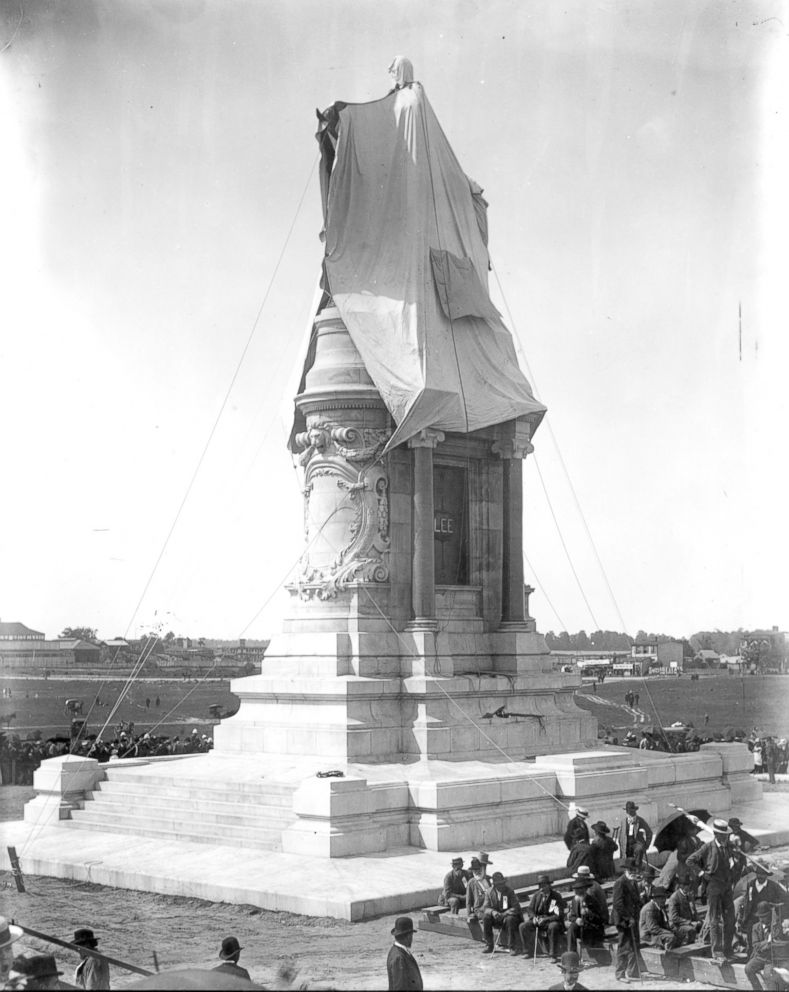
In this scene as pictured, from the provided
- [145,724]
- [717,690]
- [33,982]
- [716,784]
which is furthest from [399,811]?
[717,690]

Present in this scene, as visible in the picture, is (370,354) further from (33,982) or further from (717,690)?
(717,690)

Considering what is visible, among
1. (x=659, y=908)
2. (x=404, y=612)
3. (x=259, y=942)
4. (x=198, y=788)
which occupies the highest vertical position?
(x=404, y=612)

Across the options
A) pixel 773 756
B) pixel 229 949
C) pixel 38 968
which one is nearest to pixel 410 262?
pixel 229 949

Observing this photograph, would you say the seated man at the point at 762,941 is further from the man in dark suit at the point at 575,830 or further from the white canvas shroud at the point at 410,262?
the white canvas shroud at the point at 410,262

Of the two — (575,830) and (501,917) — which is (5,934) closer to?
(501,917)

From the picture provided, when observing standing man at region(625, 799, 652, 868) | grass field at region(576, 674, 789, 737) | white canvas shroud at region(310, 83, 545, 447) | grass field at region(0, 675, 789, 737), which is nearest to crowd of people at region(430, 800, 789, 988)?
standing man at region(625, 799, 652, 868)
